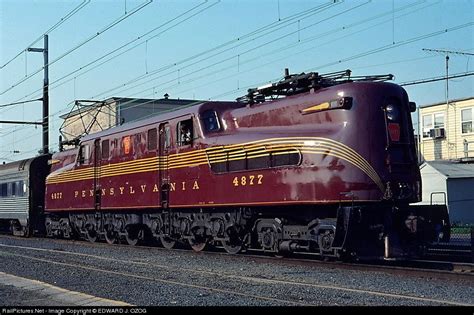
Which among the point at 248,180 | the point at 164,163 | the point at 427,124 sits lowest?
the point at 248,180

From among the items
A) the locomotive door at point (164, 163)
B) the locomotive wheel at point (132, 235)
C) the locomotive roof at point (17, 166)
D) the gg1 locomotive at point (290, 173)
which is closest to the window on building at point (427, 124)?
the locomotive roof at point (17, 166)

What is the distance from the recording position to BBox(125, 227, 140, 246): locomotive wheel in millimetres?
20672

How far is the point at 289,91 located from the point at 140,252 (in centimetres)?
661

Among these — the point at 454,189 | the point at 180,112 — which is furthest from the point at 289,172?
the point at 454,189

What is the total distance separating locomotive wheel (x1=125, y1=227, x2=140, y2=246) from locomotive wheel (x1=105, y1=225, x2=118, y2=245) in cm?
90

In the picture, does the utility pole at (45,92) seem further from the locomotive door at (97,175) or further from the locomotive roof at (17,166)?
the locomotive door at (97,175)

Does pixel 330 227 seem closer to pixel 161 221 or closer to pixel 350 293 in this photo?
pixel 350 293

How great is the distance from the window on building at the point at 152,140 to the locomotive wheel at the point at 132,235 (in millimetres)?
3446

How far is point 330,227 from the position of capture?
505 inches

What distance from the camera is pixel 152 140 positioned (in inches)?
730

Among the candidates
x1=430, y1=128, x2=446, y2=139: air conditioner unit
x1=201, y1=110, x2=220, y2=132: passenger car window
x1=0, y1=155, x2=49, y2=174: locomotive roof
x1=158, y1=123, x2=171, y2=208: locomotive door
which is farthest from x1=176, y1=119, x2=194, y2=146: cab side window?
x1=430, y1=128, x2=446, y2=139: air conditioner unit

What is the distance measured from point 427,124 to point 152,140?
91.3 ft

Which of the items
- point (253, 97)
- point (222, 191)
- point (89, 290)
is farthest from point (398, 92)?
point (89, 290)

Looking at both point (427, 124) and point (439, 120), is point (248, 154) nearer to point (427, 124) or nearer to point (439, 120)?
point (439, 120)
